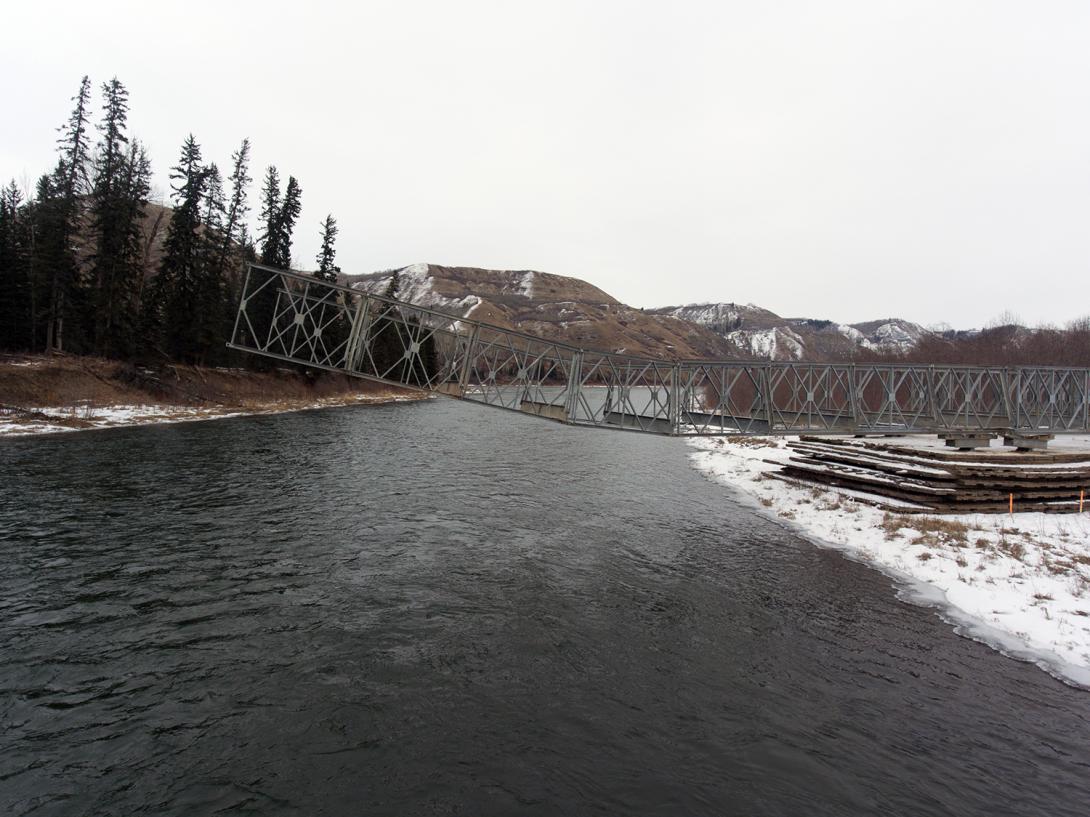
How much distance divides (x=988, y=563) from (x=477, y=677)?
53.6ft

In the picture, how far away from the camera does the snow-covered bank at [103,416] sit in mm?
33250

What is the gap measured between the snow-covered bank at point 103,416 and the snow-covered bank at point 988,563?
144ft

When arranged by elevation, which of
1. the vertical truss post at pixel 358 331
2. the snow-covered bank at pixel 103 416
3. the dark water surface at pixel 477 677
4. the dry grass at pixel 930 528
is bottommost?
the dark water surface at pixel 477 677

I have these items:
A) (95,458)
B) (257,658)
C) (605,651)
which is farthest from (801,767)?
(95,458)

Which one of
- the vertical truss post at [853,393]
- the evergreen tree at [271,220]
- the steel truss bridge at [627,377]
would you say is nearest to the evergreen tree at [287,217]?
the evergreen tree at [271,220]

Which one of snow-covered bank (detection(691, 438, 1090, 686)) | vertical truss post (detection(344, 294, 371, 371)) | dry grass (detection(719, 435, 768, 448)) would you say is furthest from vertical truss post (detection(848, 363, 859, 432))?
vertical truss post (detection(344, 294, 371, 371))

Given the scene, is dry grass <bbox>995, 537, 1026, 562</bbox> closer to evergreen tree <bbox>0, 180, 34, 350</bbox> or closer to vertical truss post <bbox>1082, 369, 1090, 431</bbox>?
vertical truss post <bbox>1082, 369, 1090, 431</bbox>

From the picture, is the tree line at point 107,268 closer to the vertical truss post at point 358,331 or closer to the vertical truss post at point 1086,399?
the vertical truss post at point 358,331

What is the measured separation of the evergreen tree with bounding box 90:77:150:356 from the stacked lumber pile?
63.1 metres

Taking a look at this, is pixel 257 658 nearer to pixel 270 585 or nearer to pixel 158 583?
pixel 270 585

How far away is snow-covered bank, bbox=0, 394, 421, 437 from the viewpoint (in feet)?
109

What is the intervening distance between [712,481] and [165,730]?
28115mm

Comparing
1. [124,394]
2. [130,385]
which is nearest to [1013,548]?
[124,394]

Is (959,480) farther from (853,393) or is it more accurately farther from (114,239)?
(114,239)
